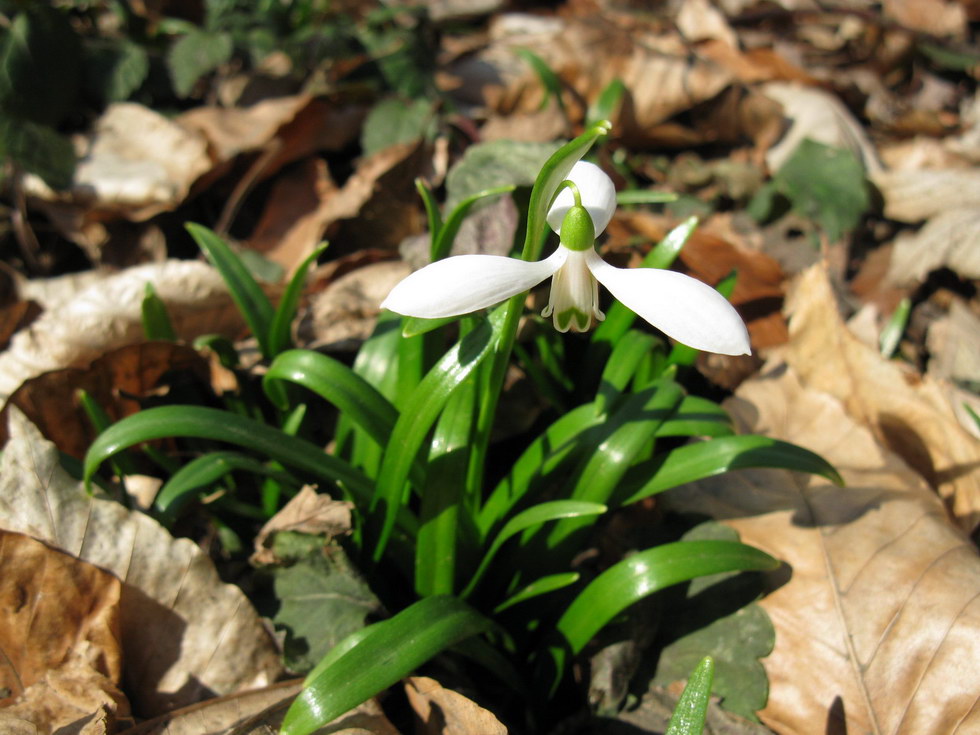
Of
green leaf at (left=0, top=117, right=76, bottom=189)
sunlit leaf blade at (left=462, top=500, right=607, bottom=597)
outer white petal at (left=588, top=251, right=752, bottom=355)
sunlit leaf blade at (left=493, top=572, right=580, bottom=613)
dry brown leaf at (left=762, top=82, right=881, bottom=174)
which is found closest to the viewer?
outer white petal at (left=588, top=251, right=752, bottom=355)

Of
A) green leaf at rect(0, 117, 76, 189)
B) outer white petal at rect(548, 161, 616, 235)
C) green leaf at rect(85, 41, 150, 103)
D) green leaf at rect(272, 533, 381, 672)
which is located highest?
outer white petal at rect(548, 161, 616, 235)

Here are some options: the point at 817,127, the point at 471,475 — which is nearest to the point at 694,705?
the point at 471,475

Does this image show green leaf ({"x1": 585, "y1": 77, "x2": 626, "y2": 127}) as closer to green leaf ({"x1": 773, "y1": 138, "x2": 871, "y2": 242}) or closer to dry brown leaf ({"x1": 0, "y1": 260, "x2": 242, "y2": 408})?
green leaf ({"x1": 773, "y1": 138, "x2": 871, "y2": 242})

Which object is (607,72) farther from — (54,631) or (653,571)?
(54,631)

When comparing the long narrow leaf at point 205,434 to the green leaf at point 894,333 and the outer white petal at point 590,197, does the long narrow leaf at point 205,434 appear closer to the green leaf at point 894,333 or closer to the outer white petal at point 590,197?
the outer white petal at point 590,197

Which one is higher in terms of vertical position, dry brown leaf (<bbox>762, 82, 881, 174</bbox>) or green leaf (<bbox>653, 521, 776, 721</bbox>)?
dry brown leaf (<bbox>762, 82, 881, 174</bbox>)

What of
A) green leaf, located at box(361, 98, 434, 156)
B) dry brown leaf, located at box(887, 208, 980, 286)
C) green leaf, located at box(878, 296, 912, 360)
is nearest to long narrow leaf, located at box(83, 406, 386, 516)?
green leaf, located at box(361, 98, 434, 156)

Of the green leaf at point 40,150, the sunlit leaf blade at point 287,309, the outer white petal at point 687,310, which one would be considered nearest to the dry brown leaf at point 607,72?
the green leaf at point 40,150
